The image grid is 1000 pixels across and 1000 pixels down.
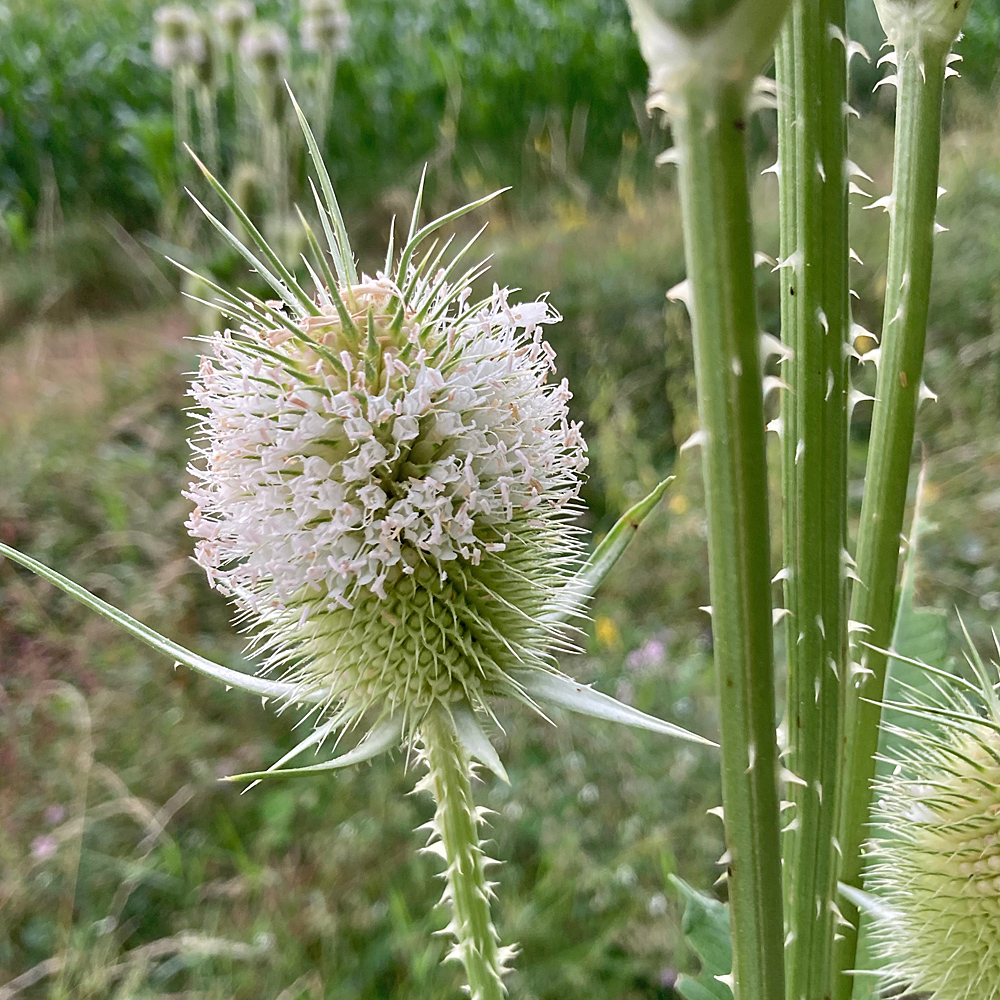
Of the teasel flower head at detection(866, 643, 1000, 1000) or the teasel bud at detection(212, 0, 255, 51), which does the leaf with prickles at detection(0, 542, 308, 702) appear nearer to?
the teasel flower head at detection(866, 643, 1000, 1000)

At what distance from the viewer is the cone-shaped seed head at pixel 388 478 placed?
62cm

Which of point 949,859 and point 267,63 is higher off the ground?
point 267,63

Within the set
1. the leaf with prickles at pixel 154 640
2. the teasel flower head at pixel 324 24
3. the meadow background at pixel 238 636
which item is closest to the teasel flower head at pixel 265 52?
the teasel flower head at pixel 324 24

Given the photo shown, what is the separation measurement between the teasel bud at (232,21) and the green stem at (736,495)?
113 inches

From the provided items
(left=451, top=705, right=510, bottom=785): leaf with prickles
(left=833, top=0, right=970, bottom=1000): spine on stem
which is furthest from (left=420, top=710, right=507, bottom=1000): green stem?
(left=833, top=0, right=970, bottom=1000): spine on stem

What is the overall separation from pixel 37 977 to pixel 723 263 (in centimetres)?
179

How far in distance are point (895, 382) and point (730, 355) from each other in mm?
313

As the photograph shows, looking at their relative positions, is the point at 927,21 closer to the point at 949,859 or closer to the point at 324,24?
the point at 949,859

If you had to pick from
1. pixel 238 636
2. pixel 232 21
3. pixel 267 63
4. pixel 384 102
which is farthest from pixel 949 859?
pixel 384 102

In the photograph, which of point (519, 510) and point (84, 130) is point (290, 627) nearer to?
point (519, 510)

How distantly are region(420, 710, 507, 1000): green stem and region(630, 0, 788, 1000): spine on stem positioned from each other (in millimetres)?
320

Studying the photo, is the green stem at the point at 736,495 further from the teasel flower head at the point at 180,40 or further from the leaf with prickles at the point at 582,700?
the teasel flower head at the point at 180,40

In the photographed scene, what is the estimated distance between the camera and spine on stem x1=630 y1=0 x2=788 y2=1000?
0.26 meters

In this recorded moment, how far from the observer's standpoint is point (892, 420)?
540mm
